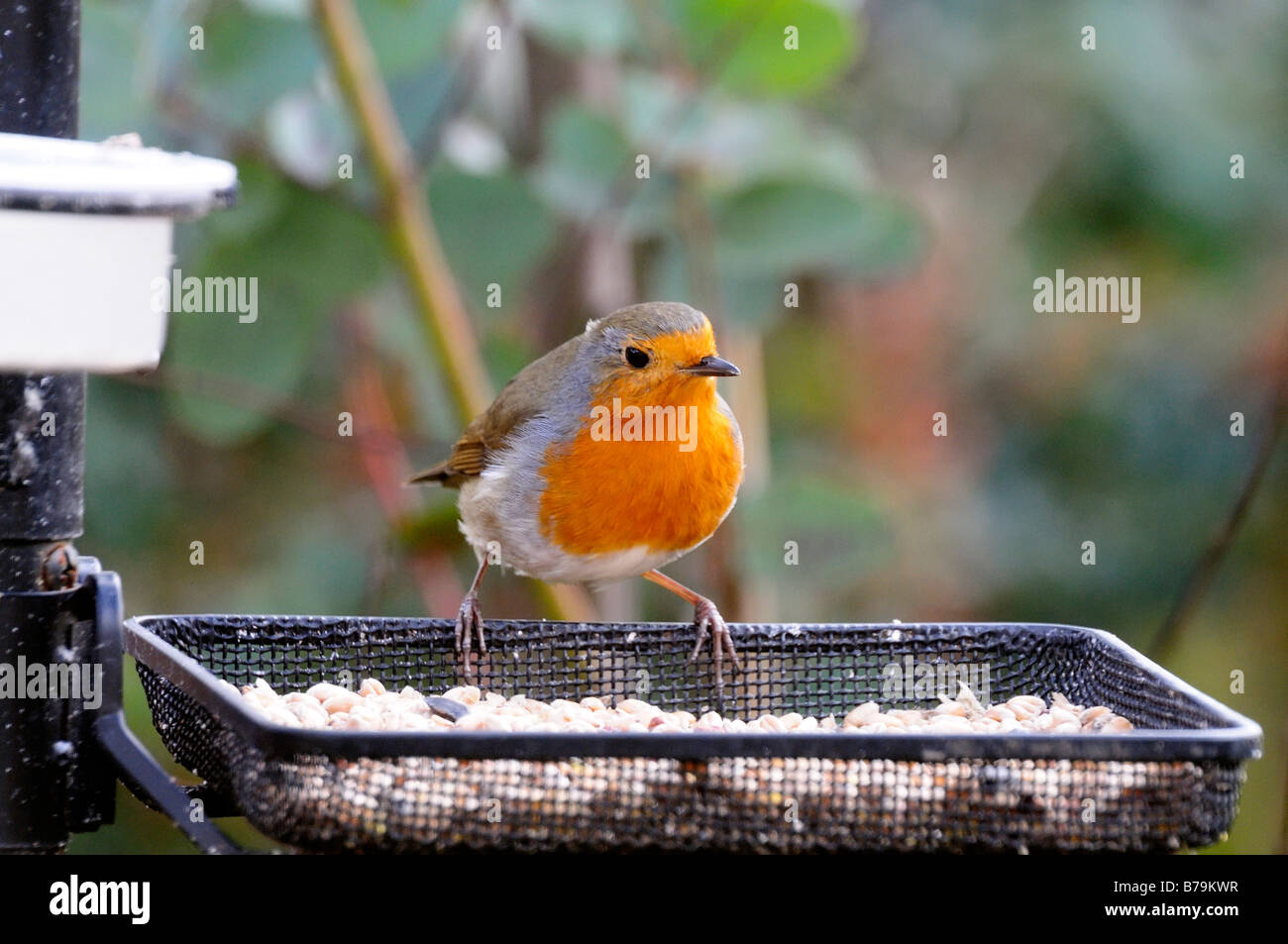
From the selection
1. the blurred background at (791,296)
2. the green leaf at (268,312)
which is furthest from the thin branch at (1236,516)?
the green leaf at (268,312)

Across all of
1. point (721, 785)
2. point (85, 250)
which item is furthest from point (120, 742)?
point (721, 785)

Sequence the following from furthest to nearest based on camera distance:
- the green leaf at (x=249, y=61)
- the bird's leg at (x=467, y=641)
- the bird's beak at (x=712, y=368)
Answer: the green leaf at (x=249, y=61) → the bird's beak at (x=712, y=368) → the bird's leg at (x=467, y=641)

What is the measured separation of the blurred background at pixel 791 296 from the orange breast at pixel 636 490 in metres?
0.67

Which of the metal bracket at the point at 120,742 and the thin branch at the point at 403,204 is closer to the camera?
the metal bracket at the point at 120,742

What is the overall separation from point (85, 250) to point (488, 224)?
2.53 meters

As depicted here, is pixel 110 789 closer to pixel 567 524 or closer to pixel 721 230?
pixel 567 524

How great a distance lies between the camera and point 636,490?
12.5 feet

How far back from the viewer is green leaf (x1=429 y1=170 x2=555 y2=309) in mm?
4570

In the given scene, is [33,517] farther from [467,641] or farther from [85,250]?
[467,641]

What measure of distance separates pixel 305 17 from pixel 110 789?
95.4 inches

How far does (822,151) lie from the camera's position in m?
4.99

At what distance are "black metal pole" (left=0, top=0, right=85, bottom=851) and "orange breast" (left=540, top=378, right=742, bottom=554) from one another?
143 cm

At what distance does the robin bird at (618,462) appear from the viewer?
3814 mm

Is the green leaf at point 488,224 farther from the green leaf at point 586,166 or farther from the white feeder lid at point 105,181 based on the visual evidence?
the white feeder lid at point 105,181
